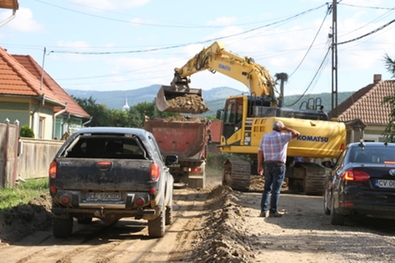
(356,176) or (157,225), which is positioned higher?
(356,176)

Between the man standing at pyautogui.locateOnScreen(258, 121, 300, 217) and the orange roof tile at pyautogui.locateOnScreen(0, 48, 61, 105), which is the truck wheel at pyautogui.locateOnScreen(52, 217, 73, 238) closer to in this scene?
the man standing at pyautogui.locateOnScreen(258, 121, 300, 217)

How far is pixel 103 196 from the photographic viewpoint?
11.1m

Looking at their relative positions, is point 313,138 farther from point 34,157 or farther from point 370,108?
point 370,108

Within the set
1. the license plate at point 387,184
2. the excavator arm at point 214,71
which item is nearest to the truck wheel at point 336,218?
the license plate at point 387,184

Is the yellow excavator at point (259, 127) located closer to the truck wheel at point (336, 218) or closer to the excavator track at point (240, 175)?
the excavator track at point (240, 175)

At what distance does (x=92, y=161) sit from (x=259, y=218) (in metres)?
4.13

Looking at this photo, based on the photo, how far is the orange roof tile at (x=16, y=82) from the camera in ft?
96.1

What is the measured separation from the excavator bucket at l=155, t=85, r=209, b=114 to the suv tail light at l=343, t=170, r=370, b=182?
13103mm

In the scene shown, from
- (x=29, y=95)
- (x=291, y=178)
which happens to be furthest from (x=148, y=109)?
(x=291, y=178)

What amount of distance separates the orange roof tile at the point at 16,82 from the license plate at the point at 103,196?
18.8 meters

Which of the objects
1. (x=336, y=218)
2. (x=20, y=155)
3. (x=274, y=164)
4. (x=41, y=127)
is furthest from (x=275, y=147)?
(x=41, y=127)

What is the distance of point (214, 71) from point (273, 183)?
35.5 ft

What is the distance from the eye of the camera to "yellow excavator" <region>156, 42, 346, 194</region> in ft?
70.3

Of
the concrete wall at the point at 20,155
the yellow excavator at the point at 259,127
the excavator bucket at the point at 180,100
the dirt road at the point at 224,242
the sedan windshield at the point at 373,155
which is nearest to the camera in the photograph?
the dirt road at the point at 224,242
